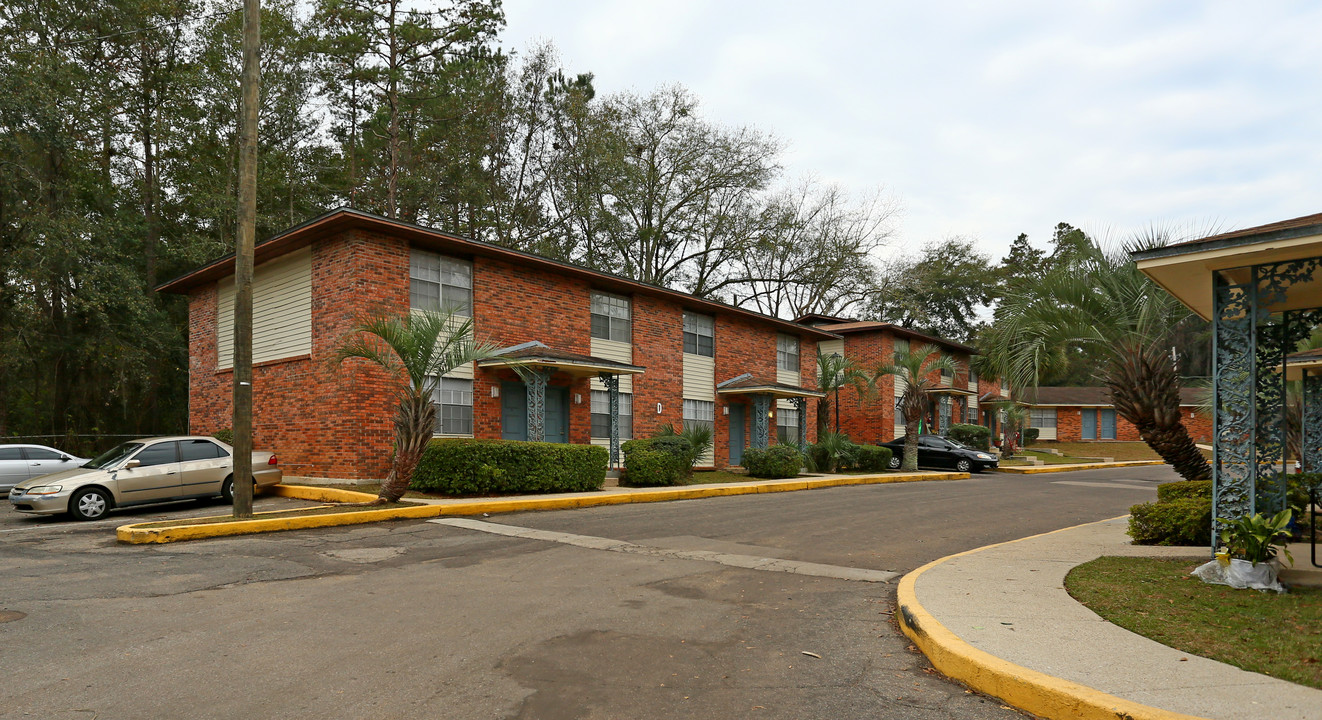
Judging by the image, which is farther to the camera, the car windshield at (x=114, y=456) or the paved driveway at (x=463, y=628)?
the car windshield at (x=114, y=456)

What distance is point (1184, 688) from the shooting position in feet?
14.0

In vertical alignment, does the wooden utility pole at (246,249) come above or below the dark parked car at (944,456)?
above

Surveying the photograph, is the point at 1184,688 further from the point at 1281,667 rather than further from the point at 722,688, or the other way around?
the point at 722,688

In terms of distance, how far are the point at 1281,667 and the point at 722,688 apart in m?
3.36

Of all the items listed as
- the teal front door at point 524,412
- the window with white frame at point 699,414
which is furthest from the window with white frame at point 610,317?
the window with white frame at point 699,414

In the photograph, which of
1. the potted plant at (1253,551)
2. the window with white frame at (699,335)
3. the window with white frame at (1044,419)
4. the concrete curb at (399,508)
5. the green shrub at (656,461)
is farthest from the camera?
the window with white frame at (1044,419)

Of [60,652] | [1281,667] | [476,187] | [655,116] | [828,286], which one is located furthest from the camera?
[828,286]

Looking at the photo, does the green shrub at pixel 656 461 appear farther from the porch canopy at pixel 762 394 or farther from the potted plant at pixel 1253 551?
the potted plant at pixel 1253 551

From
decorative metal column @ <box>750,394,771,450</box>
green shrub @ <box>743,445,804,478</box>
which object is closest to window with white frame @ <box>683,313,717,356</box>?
decorative metal column @ <box>750,394,771,450</box>

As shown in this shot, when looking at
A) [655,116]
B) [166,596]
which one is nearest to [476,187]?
[655,116]

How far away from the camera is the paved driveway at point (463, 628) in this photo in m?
4.46

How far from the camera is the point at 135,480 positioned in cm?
1372

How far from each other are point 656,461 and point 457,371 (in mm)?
5406

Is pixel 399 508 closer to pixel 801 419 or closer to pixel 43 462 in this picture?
pixel 43 462
